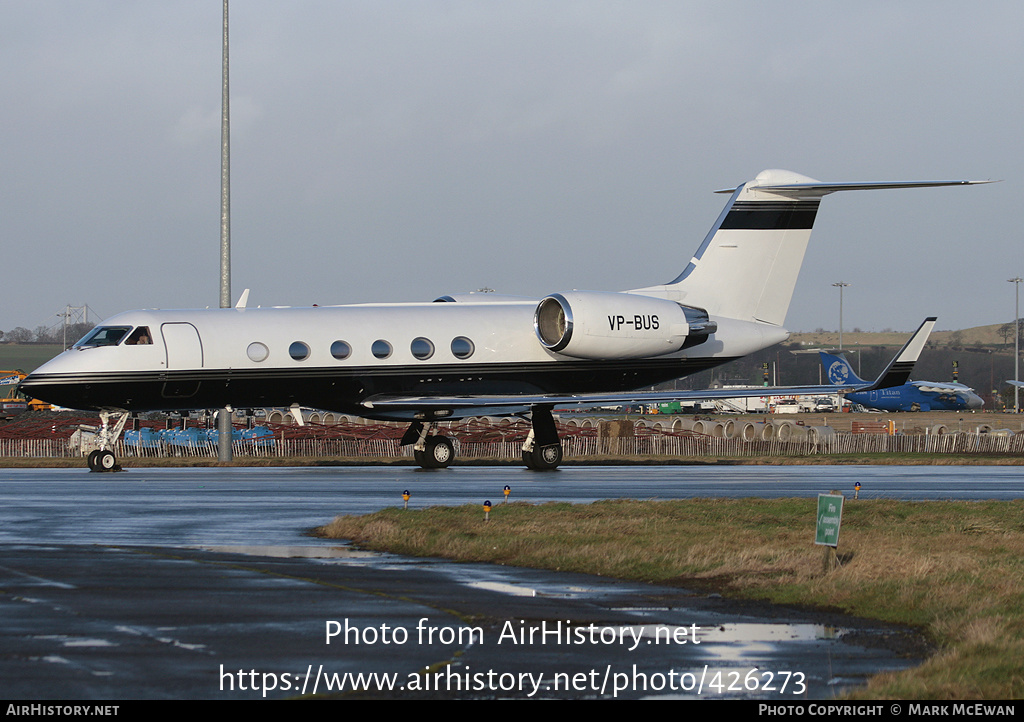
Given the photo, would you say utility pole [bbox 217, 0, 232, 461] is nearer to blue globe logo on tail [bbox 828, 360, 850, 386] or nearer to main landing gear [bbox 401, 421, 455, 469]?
main landing gear [bbox 401, 421, 455, 469]

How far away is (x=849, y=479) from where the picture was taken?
82.8 ft

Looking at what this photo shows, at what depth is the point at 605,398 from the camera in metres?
28.2

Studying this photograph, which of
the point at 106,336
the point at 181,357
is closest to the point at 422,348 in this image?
the point at 181,357

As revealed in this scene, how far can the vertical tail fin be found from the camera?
3191 cm

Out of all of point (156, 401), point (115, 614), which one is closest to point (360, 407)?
point (156, 401)

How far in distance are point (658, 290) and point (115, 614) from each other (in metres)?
24.8

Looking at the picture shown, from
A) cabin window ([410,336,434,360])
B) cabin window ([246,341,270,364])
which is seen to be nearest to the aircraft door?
cabin window ([246,341,270,364])

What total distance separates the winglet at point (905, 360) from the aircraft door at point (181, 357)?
1535 centimetres

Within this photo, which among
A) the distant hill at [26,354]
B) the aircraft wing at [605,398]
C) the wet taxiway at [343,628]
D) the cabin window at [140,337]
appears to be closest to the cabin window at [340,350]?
the aircraft wing at [605,398]

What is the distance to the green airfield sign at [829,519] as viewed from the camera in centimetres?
1134

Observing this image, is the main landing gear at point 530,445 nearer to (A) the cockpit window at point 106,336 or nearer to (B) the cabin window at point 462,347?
(B) the cabin window at point 462,347

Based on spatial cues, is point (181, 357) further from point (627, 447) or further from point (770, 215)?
point (627, 447)

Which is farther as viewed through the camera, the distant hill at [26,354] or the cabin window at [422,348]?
the distant hill at [26,354]

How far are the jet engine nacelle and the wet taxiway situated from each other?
1383 cm
